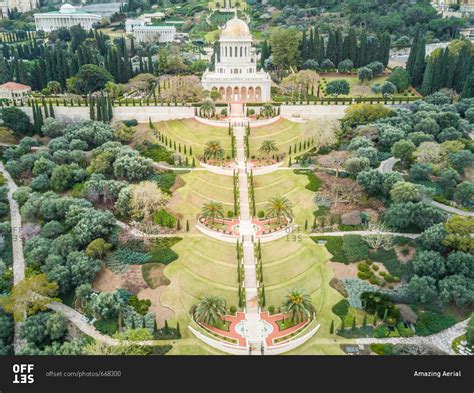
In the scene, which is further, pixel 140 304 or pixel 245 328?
pixel 140 304

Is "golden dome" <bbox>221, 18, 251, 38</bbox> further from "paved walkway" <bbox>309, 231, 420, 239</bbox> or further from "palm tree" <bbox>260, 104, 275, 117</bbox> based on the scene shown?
"paved walkway" <bbox>309, 231, 420, 239</bbox>

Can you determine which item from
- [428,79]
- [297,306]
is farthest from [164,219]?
[428,79]

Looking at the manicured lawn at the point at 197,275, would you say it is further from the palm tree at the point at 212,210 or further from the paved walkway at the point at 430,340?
the paved walkway at the point at 430,340

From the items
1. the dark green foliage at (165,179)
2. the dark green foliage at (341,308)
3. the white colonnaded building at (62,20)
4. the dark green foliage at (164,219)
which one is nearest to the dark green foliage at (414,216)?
the dark green foliage at (341,308)

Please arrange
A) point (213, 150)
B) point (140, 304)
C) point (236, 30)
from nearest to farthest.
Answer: point (140, 304) → point (213, 150) → point (236, 30)

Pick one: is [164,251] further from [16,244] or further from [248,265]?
[16,244]
